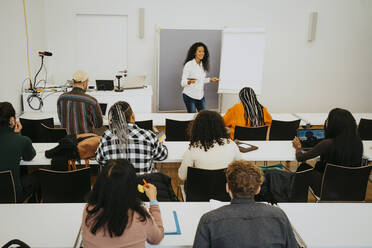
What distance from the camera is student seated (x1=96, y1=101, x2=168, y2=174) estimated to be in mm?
2572

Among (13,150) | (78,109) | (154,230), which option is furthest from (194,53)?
(154,230)

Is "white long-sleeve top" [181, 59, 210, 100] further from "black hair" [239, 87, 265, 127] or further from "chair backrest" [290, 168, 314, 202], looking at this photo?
"chair backrest" [290, 168, 314, 202]

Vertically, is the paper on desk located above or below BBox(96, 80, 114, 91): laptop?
below

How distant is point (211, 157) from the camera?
271 centimetres

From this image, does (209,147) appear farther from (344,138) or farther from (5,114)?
(5,114)

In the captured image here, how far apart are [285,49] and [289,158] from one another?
4557 millimetres

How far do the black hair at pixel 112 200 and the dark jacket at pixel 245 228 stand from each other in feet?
1.22

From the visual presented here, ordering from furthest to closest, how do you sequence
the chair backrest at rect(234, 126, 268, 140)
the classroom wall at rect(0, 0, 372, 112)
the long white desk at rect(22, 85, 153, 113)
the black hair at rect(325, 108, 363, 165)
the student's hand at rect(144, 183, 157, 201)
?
1. the classroom wall at rect(0, 0, 372, 112)
2. the long white desk at rect(22, 85, 153, 113)
3. the chair backrest at rect(234, 126, 268, 140)
4. the black hair at rect(325, 108, 363, 165)
5. the student's hand at rect(144, 183, 157, 201)

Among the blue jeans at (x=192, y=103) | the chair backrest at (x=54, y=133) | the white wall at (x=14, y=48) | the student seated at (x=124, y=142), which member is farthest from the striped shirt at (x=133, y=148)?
the blue jeans at (x=192, y=103)

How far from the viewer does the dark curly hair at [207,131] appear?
2.75 metres

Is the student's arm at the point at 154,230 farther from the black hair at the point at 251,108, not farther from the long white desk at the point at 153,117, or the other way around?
the long white desk at the point at 153,117

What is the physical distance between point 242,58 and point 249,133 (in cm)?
297

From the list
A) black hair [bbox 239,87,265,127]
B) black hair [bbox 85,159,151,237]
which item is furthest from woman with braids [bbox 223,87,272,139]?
black hair [bbox 85,159,151,237]

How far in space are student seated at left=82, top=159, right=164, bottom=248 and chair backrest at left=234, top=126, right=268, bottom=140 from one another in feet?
8.01
